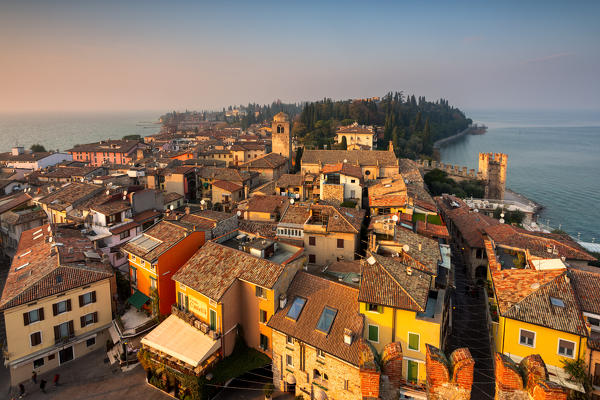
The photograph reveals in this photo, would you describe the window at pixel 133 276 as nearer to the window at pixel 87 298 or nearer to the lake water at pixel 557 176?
the window at pixel 87 298

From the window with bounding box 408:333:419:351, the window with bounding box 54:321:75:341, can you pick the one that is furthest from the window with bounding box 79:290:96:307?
the window with bounding box 408:333:419:351

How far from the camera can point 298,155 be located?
52.8m

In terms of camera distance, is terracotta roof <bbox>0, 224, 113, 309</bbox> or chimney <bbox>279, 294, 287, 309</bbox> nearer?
chimney <bbox>279, 294, 287, 309</bbox>

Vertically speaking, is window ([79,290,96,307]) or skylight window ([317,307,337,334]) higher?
skylight window ([317,307,337,334])

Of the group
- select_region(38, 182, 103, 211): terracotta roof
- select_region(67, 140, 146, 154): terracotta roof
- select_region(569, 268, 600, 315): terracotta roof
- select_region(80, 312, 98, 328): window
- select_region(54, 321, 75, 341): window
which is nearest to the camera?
select_region(569, 268, 600, 315): terracotta roof

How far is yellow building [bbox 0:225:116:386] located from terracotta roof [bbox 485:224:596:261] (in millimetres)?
21508

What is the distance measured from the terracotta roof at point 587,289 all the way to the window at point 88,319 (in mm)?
20162

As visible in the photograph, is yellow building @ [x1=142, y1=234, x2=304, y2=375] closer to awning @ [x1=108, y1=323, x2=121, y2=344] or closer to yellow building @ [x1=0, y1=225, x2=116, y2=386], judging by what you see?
awning @ [x1=108, y1=323, x2=121, y2=344]

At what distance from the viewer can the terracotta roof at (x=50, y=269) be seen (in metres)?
15.9

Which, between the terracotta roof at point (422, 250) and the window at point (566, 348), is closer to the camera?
the window at point (566, 348)

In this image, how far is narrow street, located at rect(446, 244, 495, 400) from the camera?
1381cm

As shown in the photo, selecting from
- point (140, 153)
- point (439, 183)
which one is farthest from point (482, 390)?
point (140, 153)

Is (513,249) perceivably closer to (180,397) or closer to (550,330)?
(550,330)

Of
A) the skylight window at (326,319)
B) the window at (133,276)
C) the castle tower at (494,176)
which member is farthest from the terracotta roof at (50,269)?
the castle tower at (494,176)
